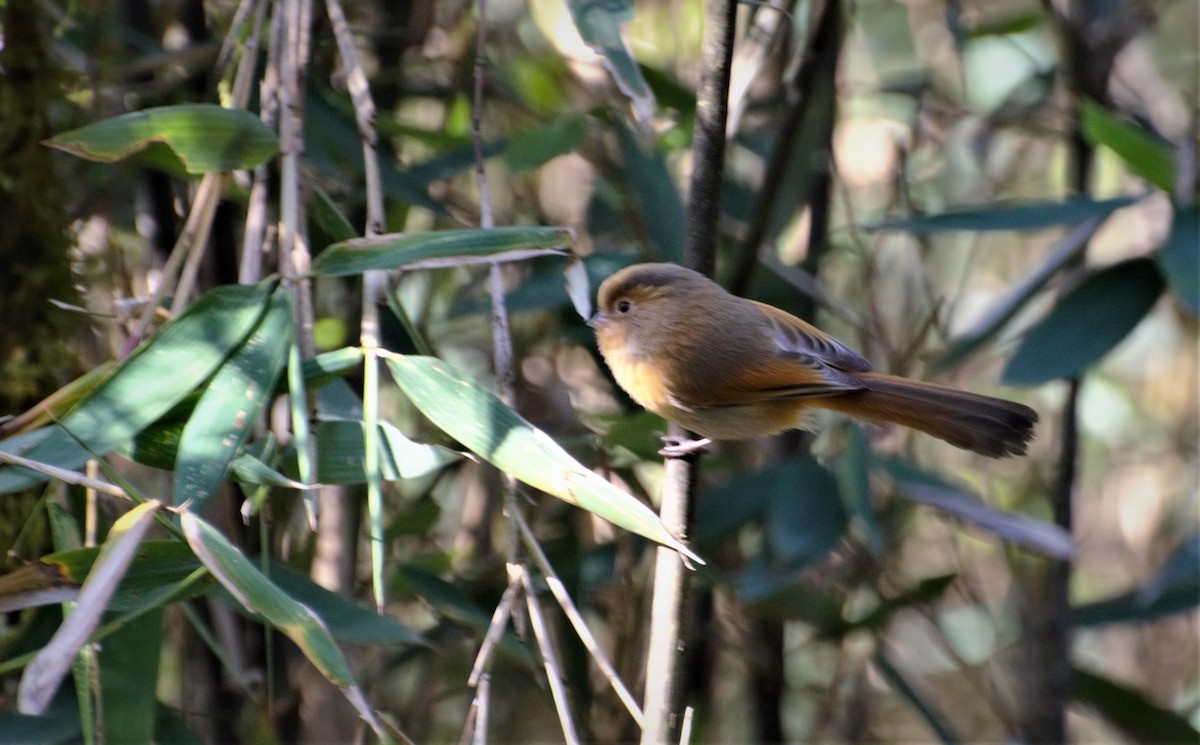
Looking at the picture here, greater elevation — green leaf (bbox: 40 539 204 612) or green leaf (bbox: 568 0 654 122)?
green leaf (bbox: 568 0 654 122)

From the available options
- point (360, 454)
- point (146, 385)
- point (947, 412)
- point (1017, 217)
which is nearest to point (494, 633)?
point (360, 454)

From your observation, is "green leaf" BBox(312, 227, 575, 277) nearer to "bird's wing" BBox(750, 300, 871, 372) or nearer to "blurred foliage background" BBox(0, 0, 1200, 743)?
"blurred foliage background" BBox(0, 0, 1200, 743)

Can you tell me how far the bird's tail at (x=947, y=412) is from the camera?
198cm

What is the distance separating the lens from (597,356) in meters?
2.71

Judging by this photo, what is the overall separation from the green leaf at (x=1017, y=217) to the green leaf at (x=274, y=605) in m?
1.53

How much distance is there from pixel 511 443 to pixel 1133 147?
1494 millimetres

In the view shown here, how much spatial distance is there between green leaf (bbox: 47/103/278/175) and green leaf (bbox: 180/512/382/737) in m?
0.57

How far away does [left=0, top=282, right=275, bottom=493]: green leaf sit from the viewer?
4.84 feet

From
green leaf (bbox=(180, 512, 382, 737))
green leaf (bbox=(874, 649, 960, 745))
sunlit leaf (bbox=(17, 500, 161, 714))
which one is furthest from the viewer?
green leaf (bbox=(874, 649, 960, 745))

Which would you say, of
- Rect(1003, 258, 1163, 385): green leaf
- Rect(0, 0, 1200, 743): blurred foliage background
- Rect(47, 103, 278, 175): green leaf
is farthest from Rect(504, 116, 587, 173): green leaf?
Rect(1003, 258, 1163, 385): green leaf

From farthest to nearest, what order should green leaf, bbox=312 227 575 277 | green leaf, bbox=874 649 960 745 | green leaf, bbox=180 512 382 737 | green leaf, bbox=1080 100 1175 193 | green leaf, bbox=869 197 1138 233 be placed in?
green leaf, bbox=874 649 960 745 < green leaf, bbox=869 197 1138 233 < green leaf, bbox=1080 100 1175 193 < green leaf, bbox=312 227 575 277 < green leaf, bbox=180 512 382 737

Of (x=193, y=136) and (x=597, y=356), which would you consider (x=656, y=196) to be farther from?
(x=193, y=136)

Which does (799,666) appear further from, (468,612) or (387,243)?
(387,243)

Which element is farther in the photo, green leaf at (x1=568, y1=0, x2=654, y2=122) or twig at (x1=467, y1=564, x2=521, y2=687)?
green leaf at (x1=568, y1=0, x2=654, y2=122)
